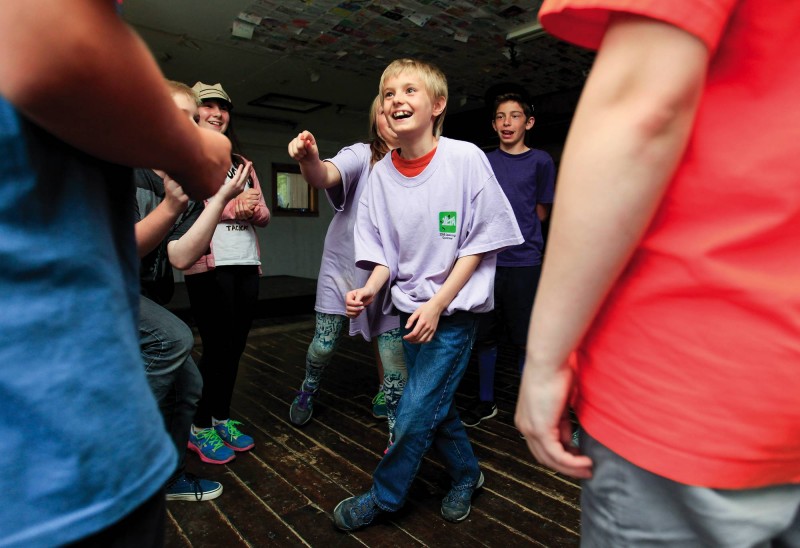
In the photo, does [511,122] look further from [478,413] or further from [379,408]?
[379,408]

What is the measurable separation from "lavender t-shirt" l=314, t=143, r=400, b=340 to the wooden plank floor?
0.61 meters

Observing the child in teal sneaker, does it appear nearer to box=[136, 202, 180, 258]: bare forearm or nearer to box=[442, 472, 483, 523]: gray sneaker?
box=[442, 472, 483, 523]: gray sneaker

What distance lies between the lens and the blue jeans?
1502mm

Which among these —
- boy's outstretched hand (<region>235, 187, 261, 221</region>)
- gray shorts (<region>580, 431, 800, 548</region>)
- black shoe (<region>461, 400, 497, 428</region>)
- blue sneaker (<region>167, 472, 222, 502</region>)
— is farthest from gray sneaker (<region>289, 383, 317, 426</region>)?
gray shorts (<region>580, 431, 800, 548</region>)

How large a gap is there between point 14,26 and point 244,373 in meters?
3.50

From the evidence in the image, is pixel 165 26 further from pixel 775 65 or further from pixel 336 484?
pixel 775 65

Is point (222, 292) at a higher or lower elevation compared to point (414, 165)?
lower

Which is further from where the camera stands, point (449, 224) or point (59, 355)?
point (449, 224)

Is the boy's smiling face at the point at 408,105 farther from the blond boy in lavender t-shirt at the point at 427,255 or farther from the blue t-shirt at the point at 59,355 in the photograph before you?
the blue t-shirt at the point at 59,355

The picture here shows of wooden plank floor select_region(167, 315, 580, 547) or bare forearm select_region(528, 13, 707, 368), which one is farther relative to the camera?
wooden plank floor select_region(167, 315, 580, 547)

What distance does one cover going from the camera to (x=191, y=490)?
196 centimetres

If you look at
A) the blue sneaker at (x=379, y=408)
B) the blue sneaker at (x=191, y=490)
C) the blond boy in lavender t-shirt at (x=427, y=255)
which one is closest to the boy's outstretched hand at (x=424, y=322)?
the blond boy in lavender t-shirt at (x=427, y=255)

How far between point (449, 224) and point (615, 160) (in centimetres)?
111

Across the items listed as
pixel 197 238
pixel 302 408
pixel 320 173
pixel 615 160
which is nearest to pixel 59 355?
pixel 615 160
